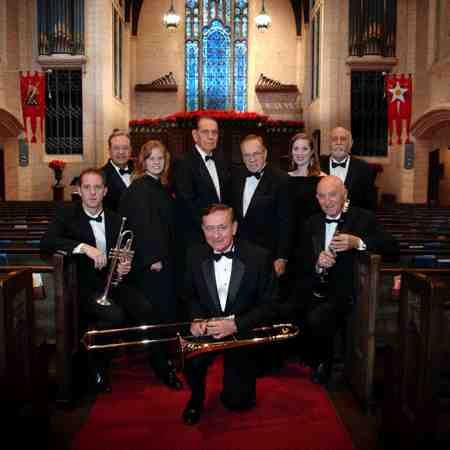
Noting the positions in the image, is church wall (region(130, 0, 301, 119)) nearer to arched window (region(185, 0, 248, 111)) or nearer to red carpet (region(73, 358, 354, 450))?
arched window (region(185, 0, 248, 111))

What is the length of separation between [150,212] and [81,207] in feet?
1.57

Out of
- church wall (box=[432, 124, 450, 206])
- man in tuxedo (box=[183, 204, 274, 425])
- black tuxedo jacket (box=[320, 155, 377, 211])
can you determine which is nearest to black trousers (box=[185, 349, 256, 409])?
man in tuxedo (box=[183, 204, 274, 425])

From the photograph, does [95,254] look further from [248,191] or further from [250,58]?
[250,58]

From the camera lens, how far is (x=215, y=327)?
284 cm

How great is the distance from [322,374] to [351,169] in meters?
1.76

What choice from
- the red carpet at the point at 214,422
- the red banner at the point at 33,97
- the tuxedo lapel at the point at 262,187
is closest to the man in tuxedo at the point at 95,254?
the red carpet at the point at 214,422

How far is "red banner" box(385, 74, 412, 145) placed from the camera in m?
12.5

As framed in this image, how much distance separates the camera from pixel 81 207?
3.54m

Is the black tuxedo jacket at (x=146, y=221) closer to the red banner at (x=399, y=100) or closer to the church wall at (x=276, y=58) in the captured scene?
the red banner at (x=399, y=100)

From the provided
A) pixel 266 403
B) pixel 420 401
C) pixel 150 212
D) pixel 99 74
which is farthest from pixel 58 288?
pixel 99 74

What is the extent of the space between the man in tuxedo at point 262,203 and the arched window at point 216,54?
14.1 meters

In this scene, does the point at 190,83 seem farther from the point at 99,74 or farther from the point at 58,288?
the point at 58,288

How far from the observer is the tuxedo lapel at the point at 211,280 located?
306 centimetres

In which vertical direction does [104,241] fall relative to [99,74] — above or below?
below
